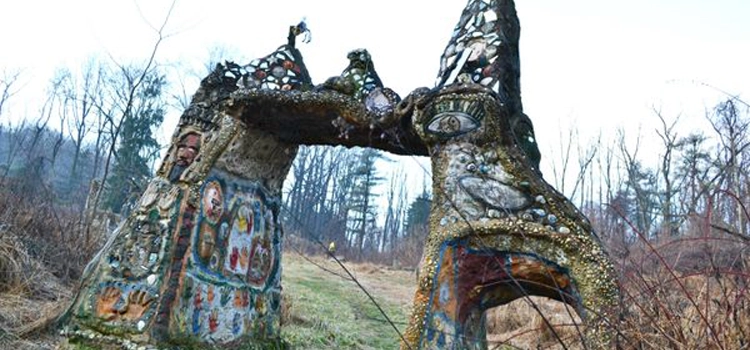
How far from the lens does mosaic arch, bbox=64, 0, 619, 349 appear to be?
10.3ft

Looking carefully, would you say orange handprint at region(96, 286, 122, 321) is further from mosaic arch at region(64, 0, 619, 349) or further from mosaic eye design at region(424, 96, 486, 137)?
mosaic eye design at region(424, 96, 486, 137)

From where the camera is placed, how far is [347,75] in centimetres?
424

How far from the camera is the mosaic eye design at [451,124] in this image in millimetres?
3475

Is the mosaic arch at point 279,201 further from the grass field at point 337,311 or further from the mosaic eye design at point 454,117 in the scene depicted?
the grass field at point 337,311

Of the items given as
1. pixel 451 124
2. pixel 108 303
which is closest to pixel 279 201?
pixel 108 303

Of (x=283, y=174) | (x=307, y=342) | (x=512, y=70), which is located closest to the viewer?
(x=512, y=70)

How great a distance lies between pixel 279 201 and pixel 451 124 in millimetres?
2126

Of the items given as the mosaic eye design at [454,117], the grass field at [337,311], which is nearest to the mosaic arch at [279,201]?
the mosaic eye design at [454,117]

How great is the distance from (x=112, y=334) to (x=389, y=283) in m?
11.8

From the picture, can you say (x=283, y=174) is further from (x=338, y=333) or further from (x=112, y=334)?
(x=338, y=333)

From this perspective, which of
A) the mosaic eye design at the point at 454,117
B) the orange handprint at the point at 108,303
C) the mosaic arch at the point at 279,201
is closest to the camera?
the mosaic arch at the point at 279,201

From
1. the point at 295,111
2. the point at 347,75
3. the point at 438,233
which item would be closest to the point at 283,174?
the point at 295,111

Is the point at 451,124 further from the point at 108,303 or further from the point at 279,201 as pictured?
the point at 108,303

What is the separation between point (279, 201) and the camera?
507cm
